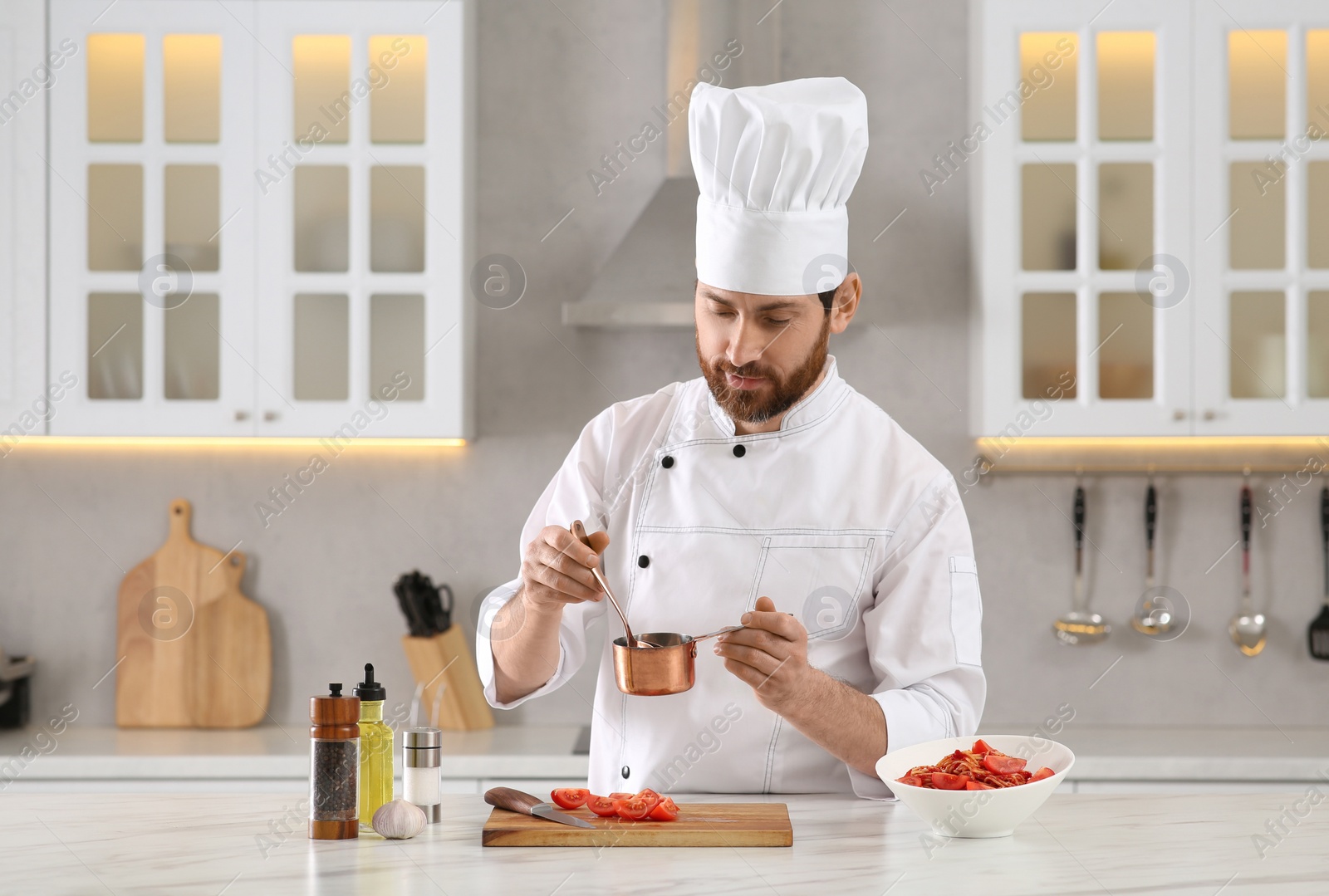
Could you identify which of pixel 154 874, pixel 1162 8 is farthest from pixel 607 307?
pixel 154 874

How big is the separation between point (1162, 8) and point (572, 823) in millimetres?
2423

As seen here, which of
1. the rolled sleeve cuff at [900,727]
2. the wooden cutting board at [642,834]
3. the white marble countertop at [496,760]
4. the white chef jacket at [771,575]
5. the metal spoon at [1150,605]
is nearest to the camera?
the wooden cutting board at [642,834]

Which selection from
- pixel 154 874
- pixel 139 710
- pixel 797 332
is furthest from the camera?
pixel 139 710

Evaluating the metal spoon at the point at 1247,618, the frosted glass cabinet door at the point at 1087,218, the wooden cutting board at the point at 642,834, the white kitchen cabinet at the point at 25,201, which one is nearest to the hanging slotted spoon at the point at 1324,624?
the metal spoon at the point at 1247,618

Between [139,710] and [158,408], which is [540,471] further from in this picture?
[139,710]

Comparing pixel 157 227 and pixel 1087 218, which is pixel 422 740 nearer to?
pixel 157 227

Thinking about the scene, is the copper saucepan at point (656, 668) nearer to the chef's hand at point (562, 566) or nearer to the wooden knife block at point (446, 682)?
the chef's hand at point (562, 566)

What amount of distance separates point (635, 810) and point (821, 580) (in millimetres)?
498

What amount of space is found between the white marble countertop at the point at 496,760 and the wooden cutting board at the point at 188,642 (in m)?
0.18

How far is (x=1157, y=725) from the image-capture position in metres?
3.03

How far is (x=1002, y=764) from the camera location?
1315mm

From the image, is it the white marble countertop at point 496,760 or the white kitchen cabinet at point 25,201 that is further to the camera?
the white kitchen cabinet at point 25,201

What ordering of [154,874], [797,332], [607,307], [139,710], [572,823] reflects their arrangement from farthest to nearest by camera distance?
A: [139,710]
[607,307]
[797,332]
[572,823]
[154,874]

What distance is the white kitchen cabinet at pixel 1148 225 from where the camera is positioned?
275 centimetres
